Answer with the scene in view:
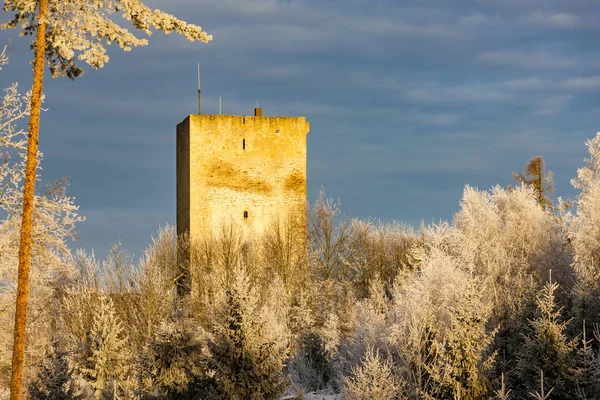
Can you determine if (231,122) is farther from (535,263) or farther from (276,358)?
(276,358)

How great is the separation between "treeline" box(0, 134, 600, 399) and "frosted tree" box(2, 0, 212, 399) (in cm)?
347

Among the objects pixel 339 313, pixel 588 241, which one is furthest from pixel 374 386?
pixel 339 313

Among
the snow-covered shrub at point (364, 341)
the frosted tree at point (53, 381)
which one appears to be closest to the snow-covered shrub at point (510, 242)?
the snow-covered shrub at point (364, 341)

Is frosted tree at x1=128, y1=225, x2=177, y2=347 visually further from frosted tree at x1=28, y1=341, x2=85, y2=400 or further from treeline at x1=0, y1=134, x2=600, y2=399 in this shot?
frosted tree at x1=28, y1=341, x2=85, y2=400

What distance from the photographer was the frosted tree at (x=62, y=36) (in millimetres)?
14953

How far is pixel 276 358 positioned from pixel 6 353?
26.6ft

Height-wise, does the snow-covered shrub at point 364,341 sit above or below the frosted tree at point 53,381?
above

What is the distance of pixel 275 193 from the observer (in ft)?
135

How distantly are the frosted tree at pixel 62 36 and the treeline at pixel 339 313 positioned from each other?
347cm

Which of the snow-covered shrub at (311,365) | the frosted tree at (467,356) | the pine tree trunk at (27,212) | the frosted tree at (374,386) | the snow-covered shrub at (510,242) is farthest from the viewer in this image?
the snow-covered shrub at (510,242)

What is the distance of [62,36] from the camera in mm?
15234

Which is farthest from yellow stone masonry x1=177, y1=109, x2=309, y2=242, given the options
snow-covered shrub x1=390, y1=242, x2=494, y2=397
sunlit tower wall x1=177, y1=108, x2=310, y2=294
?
snow-covered shrub x1=390, y1=242, x2=494, y2=397

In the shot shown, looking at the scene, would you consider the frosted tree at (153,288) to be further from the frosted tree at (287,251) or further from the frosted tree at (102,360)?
the frosted tree at (102,360)

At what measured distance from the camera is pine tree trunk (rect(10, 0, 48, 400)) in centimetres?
1452
